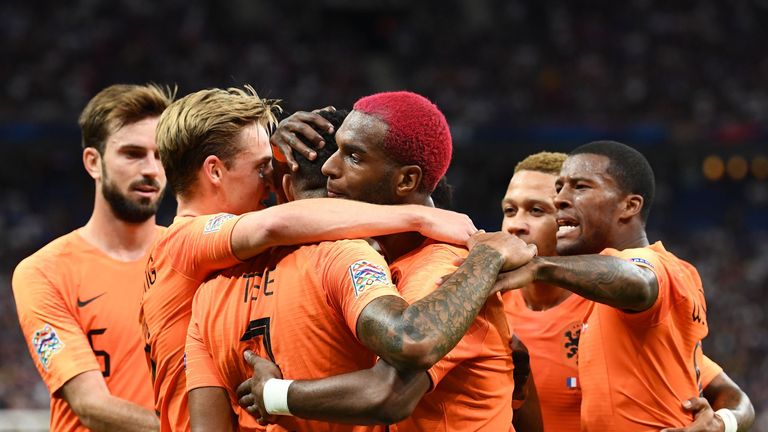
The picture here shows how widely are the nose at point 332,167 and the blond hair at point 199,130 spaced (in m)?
0.63

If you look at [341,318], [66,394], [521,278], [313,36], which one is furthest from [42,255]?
[313,36]

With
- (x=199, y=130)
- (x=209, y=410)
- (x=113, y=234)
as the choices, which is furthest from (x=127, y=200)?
(x=209, y=410)

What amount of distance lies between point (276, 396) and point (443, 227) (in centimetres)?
89

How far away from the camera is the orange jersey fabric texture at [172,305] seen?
12.6 ft

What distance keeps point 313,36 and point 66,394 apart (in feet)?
79.0

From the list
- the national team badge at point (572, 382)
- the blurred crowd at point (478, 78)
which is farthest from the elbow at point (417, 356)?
the blurred crowd at point (478, 78)

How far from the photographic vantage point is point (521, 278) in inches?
141

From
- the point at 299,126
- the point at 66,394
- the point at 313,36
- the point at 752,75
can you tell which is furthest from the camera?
the point at 313,36

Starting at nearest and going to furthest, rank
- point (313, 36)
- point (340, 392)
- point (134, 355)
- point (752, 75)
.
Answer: point (340, 392), point (134, 355), point (752, 75), point (313, 36)

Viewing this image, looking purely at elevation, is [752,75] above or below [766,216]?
above

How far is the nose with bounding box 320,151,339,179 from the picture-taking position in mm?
3666

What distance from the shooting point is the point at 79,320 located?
531 cm

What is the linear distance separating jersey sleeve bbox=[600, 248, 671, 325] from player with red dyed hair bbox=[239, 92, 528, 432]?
836 mm

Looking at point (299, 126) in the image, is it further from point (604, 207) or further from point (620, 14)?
point (620, 14)
